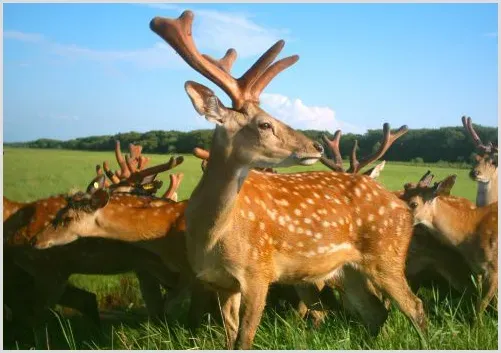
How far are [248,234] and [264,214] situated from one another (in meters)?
0.20

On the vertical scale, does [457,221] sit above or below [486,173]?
below

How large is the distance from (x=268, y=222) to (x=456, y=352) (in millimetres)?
1318

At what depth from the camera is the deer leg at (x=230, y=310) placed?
4367 millimetres

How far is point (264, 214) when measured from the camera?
4.15 meters

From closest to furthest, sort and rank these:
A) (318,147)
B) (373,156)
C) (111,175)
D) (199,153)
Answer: (318,147)
(199,153)
(111,175)
(373,156)

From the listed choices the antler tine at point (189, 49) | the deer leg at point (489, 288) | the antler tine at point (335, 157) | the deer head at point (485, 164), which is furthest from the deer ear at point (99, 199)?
the deer head at point (485, 164)

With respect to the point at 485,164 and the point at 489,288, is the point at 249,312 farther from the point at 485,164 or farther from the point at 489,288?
the point at 485,164

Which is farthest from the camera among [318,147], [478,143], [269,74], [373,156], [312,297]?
[478,143]

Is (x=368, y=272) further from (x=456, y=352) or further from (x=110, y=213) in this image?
(x=110, y=213)

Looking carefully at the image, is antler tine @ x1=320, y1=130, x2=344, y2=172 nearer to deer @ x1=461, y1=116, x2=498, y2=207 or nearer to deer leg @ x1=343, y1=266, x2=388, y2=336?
deer @ x1=461, y1=116, x2=498, y2=207

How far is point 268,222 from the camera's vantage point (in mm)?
4141

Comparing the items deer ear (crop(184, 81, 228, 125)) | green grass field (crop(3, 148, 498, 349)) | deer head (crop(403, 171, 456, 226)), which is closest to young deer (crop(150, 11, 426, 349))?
deer ear (crop(184, 81, 228, 125))

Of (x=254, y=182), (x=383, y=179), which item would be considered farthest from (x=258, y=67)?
(x=383, y=179)

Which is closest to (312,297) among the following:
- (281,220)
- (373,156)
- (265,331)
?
(265,331)
